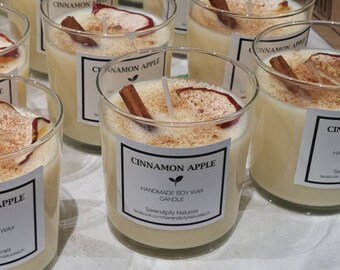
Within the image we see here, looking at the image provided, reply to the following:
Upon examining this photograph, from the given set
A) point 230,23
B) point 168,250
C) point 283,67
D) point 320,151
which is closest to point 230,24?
point 230,23

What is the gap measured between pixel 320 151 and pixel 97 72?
1.09 ft

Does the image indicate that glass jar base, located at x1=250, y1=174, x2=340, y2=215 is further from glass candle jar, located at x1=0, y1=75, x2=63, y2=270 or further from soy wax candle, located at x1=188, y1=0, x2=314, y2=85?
glass candle jar, located at x1=0, y1=75, x2=63, y2=270

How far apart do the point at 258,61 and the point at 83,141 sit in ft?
1.02

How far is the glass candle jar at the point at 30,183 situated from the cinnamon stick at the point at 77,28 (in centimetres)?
15

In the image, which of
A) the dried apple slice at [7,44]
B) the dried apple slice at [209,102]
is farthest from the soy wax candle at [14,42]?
the dried apple slice at [209,102]

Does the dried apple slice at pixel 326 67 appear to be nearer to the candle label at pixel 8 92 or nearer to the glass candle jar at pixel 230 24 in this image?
the glass candle jar at pixel 230 24

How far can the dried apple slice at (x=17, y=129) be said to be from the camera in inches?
28.8

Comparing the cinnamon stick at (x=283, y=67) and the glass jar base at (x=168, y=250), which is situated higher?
the cinnamon stick at (x=283, y=67)

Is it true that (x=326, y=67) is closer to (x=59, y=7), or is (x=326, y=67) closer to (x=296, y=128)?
(x=296, y=128)

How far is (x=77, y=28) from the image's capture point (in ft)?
3.24

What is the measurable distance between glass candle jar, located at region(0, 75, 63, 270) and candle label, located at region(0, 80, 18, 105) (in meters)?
0.03

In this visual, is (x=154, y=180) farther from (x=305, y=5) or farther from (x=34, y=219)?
(x=305, y=5)

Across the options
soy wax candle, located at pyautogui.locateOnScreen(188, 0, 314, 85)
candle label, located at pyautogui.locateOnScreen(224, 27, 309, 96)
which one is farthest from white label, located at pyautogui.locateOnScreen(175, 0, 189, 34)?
candle label, located at pyautogui.locateOnScreen(224, 27, 309, 96)

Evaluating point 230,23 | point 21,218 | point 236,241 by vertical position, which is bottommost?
point 236,241
